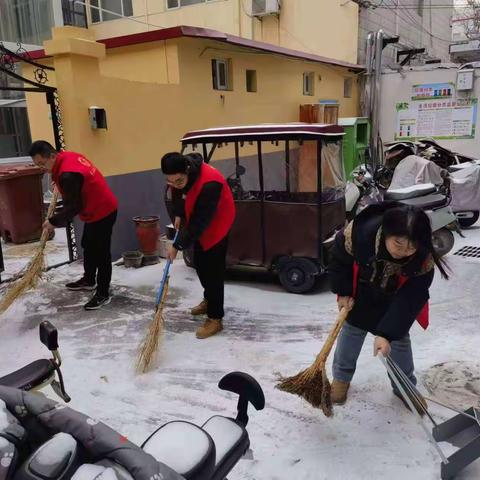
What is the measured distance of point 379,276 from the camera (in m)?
2.40

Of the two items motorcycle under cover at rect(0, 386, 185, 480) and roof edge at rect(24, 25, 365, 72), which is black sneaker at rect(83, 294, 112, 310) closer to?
motorcycle under cover at rect(0, 386, 185, 480)

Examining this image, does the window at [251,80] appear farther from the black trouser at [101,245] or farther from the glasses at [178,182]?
the glasses at [178,182]

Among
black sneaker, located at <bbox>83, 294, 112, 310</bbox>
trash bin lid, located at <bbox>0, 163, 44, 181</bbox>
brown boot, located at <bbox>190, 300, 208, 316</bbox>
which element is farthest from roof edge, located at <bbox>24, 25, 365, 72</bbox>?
brown boot, located at <bbox>190, 300, 208, 316</bbox>

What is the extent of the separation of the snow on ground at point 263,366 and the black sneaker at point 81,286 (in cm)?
10

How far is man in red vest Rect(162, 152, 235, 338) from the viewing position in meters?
3.54

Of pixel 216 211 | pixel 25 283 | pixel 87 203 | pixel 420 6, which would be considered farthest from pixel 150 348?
pixel 420 6

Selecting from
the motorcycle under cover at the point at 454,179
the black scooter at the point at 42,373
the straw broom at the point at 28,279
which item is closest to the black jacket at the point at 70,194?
the straw broom at the point at 28,279

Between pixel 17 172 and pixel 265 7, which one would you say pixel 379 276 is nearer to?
pixel 17 172

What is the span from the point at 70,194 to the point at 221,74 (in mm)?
4608

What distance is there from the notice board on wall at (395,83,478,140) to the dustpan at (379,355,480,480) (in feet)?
33.0

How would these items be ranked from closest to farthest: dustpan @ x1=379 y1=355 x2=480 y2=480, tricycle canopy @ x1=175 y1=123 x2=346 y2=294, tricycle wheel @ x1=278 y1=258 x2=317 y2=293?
dustpan @ x1=379 y1=355 x2=480 y2=480, tricycle canopy @ x1=175 y1=123 x2=346 y2=294, tricycle wheel @ x1=278 y1=258 x2=317 y2=293

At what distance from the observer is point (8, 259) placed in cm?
607

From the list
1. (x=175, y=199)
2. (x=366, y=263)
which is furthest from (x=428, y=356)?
(x=175, y=199)

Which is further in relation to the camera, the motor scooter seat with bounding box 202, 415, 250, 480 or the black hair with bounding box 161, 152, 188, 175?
the black hair with bounding box 161, 152, 188, 175
